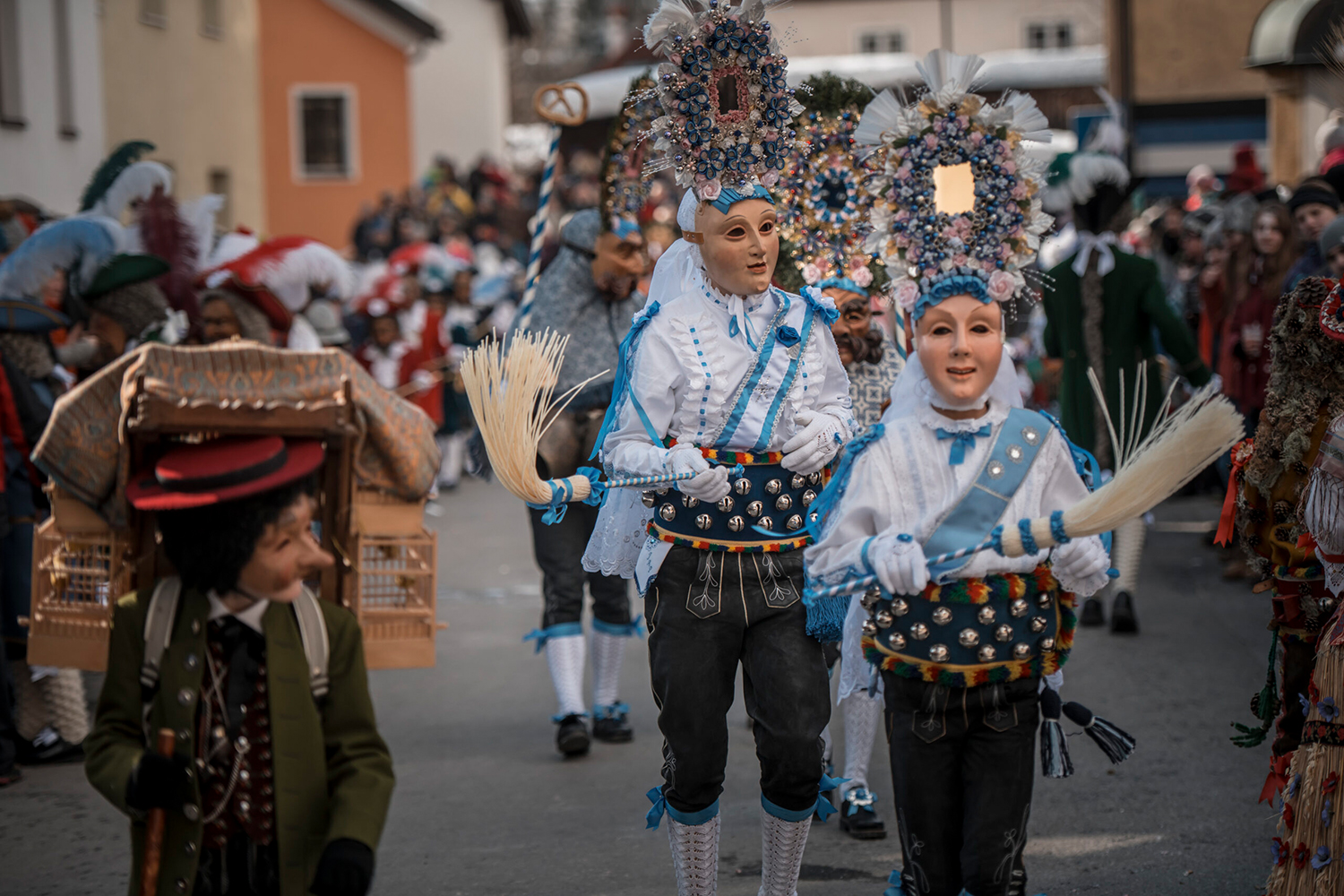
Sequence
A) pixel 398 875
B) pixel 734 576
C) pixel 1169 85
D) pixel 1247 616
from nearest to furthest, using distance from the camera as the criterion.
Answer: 1. pixel 734 576
2. pixel 398 875
3. pixel 1247 616
4. pixel 1169 85

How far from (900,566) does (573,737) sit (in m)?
3.23

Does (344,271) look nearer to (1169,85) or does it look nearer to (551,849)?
(551,849)

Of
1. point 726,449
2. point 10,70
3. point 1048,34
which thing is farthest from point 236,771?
point 1048,34

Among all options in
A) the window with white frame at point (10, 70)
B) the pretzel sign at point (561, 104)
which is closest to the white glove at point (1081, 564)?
the pretzel sign at point (561, 104)

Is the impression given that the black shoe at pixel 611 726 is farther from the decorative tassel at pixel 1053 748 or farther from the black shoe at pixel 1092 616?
the black shoe at pixel 1092 616

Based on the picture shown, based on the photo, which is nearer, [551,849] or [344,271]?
[551,849]

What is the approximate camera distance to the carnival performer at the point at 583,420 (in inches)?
255

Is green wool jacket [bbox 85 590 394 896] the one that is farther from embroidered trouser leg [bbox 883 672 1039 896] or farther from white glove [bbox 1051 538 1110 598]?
white glove [bbox 1051 538 1110 598]

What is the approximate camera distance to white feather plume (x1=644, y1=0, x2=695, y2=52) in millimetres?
4508

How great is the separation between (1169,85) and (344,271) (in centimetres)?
1602

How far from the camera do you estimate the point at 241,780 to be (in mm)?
3213

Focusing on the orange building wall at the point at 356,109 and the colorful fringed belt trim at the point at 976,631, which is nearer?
the colorful fringed belt trim at the point at 976,631

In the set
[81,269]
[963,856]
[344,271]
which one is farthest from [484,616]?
[963,856]

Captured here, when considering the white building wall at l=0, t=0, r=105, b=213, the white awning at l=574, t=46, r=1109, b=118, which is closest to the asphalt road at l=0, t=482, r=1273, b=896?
the white building wall at l=0, t=0, r=105, b=213
